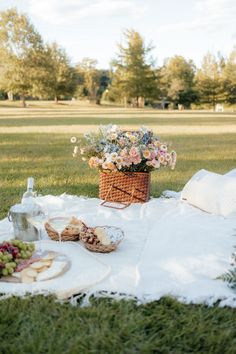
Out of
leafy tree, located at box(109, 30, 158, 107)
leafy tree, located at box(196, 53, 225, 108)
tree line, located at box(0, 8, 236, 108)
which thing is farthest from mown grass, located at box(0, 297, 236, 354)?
leafy tree, located at box(196, 53, 225, 108)

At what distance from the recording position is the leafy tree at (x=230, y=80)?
156 feet

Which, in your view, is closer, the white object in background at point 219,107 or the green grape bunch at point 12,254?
the green grape bunch at point 12,254

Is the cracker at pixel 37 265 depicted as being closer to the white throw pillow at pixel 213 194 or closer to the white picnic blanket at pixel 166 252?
the white picnic blanket at pixel 166 252

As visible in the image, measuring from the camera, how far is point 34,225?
3.28 metres

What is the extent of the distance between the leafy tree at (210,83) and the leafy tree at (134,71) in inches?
211

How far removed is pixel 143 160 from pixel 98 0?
48.2 feet

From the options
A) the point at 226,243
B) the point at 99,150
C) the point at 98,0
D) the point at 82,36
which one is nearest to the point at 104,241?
the point at 226,243

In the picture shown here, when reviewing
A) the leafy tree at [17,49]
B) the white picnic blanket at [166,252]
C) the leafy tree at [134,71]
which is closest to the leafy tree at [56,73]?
the leafy tree at [17,49]

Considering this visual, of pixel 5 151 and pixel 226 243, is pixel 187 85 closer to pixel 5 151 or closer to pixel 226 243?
pixel 5 151

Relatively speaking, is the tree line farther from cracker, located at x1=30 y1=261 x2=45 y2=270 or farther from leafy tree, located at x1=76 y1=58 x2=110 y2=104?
cracker, located at x1=30 y1=261 x2=45 y2=270

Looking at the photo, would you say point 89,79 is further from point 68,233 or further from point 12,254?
point 12,254

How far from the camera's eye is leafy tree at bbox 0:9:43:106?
40406 mm

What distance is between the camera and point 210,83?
4831 centimetres

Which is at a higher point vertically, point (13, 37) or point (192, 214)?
point (13, 37)
